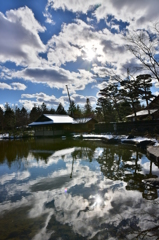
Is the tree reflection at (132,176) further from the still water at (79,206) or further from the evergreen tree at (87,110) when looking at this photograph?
the evergreen tree at (87,110)

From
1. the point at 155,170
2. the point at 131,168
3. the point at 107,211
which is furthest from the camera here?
the point at 131,168

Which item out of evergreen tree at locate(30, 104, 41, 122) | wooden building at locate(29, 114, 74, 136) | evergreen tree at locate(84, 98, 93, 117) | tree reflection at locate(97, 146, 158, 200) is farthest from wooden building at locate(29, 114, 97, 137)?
evergreen tree at locate(30, 104, 41, 122)

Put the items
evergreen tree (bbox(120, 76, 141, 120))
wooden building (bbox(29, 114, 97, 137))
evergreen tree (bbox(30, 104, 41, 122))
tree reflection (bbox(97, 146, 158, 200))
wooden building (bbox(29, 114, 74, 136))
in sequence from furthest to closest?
evergreen tree (bbox(30, 104, 41, 122)) → wooden building (bbox(29, 114, 97, 137)) → wooden building (bbox(29, 114, 74, 136)) → evergreen tree (bbox(120, 76, 141, 120)) → tree reflection (bbox(97, 146, 158, 200))

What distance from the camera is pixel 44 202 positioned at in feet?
12.6

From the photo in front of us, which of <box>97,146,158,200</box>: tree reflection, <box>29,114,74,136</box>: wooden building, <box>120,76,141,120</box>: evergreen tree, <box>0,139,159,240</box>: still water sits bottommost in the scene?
<box>0,139,159,240</box>: still water

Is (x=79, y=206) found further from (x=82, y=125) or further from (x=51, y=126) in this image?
(x=82, y=125)

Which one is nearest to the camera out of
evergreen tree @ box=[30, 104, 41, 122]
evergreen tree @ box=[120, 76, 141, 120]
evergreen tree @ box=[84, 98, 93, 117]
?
evergreen tree @ box=[120, 76, 141, 120]

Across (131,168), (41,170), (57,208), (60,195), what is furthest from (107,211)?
(41,170)

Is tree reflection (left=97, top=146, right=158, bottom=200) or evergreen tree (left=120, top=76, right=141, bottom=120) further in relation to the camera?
evergreen tree (left=120, top=76, right=141, bottom=120)

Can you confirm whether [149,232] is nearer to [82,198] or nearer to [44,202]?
[82,198]

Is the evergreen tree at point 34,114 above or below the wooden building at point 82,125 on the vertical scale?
above

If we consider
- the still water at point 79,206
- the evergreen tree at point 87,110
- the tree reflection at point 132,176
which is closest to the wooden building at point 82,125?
the evergreen tree at point 87,110

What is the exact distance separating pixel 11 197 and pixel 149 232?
3.34 meters

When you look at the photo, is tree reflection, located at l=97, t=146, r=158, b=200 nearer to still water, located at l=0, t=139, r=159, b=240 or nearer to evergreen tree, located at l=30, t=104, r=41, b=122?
still water, located at l=0, t=139, r=159, b=240
